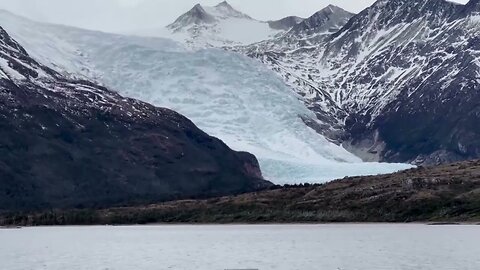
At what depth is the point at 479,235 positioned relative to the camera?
122062mm

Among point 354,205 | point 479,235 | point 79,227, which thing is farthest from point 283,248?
point 79,227

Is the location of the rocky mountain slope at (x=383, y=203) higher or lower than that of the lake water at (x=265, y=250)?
higher

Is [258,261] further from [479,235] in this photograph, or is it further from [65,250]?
[479,235]

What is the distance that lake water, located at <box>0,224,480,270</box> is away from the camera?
85.7 m

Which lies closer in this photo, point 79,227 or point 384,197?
point 384,197

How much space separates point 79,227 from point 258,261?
4448 inches

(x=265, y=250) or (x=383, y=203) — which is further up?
(x=383, y=203)

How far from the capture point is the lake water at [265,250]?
281ft

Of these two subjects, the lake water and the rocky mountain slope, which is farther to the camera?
the rocky mountain slope

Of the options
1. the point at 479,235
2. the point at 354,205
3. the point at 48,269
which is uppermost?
the point at 354,205

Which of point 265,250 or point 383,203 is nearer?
point 265,250

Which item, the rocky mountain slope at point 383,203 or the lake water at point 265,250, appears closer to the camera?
the lake water at point 265,250

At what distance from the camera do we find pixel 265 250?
107 m

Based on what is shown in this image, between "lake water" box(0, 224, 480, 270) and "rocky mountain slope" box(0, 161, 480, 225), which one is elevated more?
"rocky mountain slope" box(0, 161, 480, 225)
